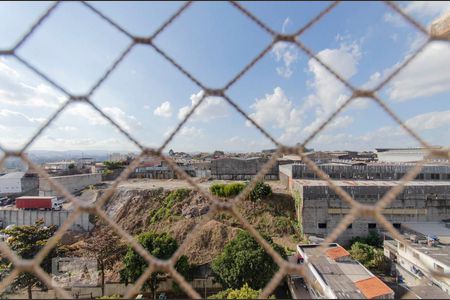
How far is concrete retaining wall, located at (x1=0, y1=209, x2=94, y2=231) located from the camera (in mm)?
9578

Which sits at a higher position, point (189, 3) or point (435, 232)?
point (189, 3)

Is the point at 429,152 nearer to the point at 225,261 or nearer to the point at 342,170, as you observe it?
the point at 225,261

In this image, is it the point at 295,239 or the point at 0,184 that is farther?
the point at 0,184

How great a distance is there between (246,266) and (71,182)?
10.4m

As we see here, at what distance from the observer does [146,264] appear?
5.64 meters

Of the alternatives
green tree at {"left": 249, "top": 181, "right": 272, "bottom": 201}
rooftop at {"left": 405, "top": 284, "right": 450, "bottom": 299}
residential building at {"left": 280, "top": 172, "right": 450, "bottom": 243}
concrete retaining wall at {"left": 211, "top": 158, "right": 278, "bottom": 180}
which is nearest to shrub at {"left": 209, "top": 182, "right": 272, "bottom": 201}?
green tree at {"left": 249, "top": 181, "right": 272, "bottom": 201}

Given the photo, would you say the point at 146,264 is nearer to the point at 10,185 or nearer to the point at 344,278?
the point at 344,278

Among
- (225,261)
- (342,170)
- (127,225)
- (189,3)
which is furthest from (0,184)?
(189,3)

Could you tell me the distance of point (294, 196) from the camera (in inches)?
376

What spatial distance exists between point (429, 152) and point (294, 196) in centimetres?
899

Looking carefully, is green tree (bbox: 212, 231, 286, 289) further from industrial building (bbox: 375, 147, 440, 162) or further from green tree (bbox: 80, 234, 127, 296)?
industrial building (bbox: 375, 147, 440, 162)

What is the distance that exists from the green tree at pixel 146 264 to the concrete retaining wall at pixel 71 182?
7472 millimetres

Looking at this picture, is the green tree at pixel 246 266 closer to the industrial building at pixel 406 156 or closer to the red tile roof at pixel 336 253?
the red tile roof at pixel 336 253

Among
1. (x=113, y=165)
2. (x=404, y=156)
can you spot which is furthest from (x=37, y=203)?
(x=404, y=156)
